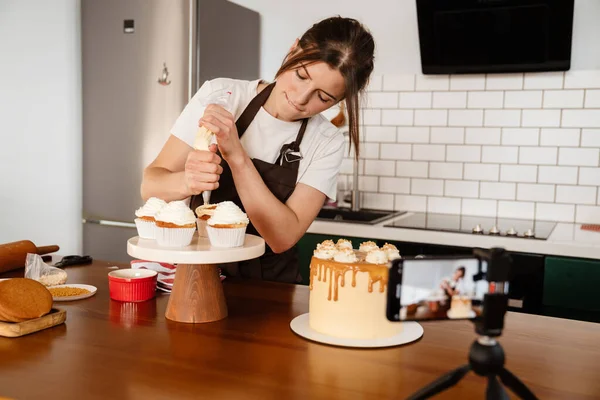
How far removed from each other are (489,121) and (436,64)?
394 mm

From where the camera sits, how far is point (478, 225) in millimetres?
2641

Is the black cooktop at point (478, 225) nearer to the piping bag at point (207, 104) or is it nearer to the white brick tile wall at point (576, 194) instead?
the white brick tile wall at point (576, 194)

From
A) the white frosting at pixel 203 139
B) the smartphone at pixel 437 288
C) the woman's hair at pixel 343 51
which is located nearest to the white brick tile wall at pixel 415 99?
the woman's hair at pixel 343 51

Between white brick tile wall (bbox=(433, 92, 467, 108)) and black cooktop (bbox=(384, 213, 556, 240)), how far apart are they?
1.86 ft

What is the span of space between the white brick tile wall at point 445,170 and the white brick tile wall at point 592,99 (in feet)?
2.15

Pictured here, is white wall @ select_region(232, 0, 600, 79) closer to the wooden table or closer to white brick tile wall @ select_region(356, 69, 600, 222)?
white brick tile wall @ select_region(356, 69, 600, 222)

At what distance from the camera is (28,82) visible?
3.92 m

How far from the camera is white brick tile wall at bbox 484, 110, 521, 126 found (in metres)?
2.97

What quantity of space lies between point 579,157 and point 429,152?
719 millimetres

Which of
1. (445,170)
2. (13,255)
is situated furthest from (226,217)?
(445,170)

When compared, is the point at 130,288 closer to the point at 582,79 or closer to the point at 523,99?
the point at 523,99

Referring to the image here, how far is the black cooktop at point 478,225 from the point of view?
255 centimetres

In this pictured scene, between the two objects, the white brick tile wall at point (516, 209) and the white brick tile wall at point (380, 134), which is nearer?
the white brick tile wall at point (516, 209)

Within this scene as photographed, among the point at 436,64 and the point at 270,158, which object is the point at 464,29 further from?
the point at 270,158
